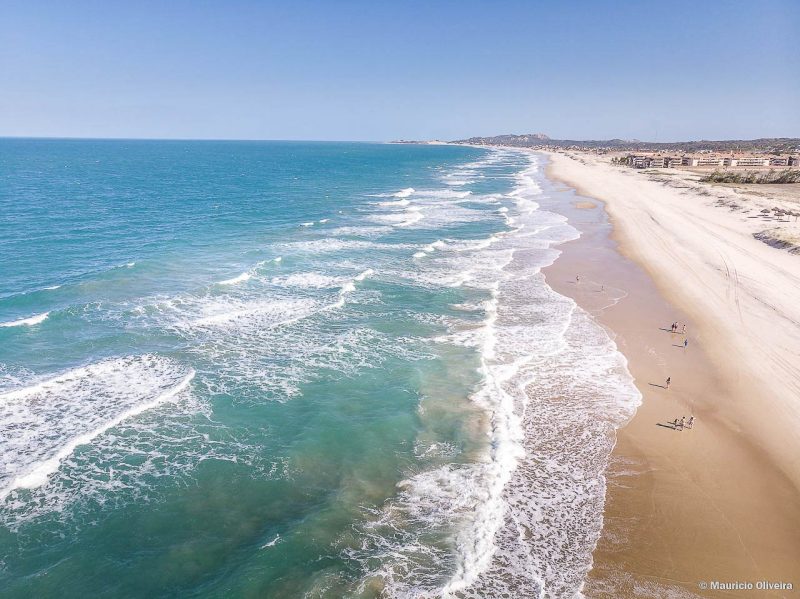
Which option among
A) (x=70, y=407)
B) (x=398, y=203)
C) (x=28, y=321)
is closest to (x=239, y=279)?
(x=28, y=321)

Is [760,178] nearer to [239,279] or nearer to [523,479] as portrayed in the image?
[239,279]

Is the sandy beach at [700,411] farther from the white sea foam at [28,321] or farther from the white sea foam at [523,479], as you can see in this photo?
the white sea foam at [28,321]

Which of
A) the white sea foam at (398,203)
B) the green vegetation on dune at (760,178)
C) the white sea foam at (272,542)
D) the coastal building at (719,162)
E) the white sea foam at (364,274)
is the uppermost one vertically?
the coastal building at (719,162)

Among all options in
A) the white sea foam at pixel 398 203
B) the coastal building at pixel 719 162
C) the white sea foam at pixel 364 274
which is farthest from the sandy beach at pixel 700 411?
the coastal building at pixel 719 162

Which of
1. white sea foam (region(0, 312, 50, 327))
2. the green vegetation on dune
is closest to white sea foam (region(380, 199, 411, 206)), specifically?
white sea foam (region(0, 312, 50, 327))

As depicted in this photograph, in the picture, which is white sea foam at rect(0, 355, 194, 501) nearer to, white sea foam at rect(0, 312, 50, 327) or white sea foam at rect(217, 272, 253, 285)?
white sea foam at rect(0, 312, 50, 327)

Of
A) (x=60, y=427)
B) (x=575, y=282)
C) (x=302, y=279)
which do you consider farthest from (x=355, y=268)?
(x=60, y=427)

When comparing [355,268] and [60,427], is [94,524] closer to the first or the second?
[60,427]
